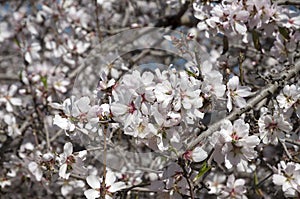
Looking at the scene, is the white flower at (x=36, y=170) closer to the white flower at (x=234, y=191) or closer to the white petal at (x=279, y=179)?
the white flower at (x=234, y=191)

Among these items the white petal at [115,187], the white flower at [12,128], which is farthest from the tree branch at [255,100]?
the white flower at [12,128]

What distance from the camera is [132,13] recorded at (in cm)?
417

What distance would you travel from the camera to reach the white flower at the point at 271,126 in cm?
164

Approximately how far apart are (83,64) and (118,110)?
189 centimetres

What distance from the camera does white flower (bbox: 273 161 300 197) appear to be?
1.69 metres

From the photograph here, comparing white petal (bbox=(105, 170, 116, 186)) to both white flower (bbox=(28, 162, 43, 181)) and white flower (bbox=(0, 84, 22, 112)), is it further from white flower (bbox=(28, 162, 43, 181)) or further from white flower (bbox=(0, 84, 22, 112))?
white flower (bbox=(0, 84, 22, 112))

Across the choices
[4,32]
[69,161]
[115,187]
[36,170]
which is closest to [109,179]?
[115,187]

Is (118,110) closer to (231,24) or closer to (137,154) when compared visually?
(231,24)

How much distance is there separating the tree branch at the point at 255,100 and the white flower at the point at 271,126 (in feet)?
0.23


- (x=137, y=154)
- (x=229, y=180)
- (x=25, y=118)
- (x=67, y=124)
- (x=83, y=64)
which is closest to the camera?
(x=67, y=124)

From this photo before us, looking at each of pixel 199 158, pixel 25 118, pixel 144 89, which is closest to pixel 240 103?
pixel 199 158

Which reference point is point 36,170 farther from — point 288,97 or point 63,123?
point 288,97

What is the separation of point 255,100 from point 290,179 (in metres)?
A: 0.29

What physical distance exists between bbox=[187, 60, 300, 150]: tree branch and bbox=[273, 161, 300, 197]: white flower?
0.80 feet
